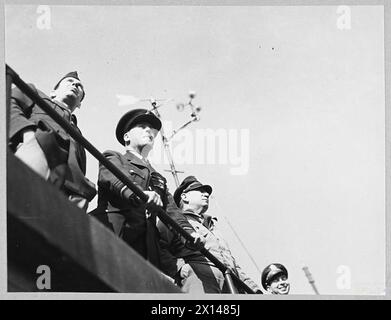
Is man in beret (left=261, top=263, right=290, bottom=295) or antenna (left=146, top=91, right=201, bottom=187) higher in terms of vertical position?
antenna (left=146, top=91, right=201, bottom=187)

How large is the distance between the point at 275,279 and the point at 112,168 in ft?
8.63

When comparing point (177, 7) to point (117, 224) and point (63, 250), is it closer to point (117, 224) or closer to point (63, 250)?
point (117, 224)

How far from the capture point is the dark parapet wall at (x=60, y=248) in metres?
13.8

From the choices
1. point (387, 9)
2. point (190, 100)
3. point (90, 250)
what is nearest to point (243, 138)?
point (190, 100)

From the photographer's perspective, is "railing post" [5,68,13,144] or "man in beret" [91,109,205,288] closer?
"railing post" [5,68,13,144]

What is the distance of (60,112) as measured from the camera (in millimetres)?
14992

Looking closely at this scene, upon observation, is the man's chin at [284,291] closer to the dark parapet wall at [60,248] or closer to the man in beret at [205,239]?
the man in beret at [205,239]

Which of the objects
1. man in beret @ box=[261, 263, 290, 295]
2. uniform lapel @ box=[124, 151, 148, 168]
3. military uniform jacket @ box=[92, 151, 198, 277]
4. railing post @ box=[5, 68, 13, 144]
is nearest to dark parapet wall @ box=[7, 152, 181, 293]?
military uniform jacket @ box=[92, 151, 198, 277]

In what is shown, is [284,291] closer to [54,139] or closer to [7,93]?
[54,139]

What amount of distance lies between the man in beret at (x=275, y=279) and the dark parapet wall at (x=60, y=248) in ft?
4.96

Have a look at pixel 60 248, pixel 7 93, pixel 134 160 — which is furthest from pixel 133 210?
pixel 7 93

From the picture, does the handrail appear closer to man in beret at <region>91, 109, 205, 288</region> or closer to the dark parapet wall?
man in beret at <region>91, 109, 205, 288</region>

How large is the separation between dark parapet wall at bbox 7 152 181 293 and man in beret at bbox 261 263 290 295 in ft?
4.96

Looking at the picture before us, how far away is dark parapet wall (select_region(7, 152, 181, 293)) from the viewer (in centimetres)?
1381
